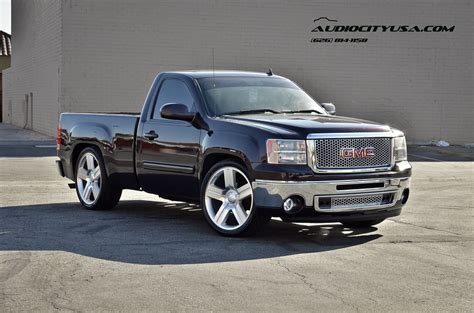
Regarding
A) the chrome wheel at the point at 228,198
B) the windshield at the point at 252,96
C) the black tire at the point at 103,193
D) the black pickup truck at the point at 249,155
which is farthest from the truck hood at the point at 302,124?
the black tire at the point at 103,193

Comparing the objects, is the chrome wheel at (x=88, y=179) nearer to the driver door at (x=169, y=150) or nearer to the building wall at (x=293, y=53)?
the driver door at (x=169, y=150)

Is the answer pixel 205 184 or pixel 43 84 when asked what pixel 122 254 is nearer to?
pixel 205 184

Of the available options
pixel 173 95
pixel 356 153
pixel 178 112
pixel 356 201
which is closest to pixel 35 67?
pixel 173 95

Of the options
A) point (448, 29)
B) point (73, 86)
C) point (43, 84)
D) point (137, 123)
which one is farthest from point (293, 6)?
point (137, 123)

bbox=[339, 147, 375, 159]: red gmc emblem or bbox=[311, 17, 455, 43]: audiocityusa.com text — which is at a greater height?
bbox=[311, 17, 455, 43]: audiocityusa.com text

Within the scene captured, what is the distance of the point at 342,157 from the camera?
28.1ft

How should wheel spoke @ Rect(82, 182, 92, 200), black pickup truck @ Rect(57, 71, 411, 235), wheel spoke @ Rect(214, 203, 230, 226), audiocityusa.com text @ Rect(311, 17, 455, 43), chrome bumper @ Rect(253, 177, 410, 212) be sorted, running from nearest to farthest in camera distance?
chrome bumper @ Rect(253, 177, 410, 212) → black pickup truck @ Rect(57, 71, 411, 235) → wheel spoke @ Rect(214, 203, 230, 226) → wheel spoke @ Rect(82, 182, 92, 200) → audiocityusa.com text @ Rect(311, 17, 455, 43)

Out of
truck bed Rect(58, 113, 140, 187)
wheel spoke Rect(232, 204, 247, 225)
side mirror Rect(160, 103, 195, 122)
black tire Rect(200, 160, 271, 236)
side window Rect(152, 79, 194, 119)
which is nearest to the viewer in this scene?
black tire Rect(200, 160, 271, 236)

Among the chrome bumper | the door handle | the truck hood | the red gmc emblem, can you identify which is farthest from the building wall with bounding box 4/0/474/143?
the chrome bumper

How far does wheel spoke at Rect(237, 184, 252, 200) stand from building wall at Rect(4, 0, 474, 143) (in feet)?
70.5

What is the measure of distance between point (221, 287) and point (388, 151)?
331 cm

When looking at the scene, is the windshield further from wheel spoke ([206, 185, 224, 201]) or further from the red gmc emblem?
the red gmc emblem

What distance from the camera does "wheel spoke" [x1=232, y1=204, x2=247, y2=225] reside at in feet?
28.4

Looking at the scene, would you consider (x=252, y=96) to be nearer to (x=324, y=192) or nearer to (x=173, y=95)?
(x=173, y=95)
